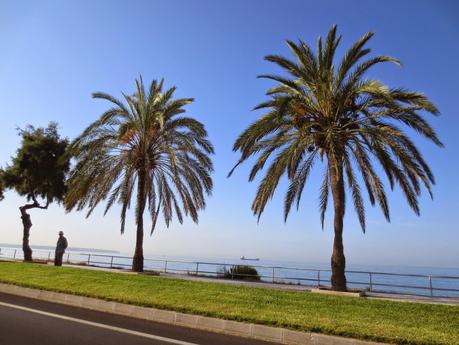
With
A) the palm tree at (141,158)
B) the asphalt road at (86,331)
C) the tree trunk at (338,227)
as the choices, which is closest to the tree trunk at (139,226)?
the palm tree at (141,158)

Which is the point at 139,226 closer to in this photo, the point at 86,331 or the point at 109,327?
the point at 109,327

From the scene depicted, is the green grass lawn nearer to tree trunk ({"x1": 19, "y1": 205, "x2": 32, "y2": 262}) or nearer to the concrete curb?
the concrete curb

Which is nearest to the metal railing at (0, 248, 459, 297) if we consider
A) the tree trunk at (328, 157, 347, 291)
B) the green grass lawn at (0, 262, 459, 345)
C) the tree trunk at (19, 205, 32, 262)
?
the tree trunk at (328, 157, 347, 291)

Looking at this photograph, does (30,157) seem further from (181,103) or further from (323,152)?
(323,152)

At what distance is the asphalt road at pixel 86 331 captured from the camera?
21.9 feet

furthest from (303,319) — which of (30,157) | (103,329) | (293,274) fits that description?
(30,157)

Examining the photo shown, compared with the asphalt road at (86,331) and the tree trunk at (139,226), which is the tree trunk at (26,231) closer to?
the tree trunk at (139,226)

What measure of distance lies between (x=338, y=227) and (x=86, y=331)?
10326 millimetres

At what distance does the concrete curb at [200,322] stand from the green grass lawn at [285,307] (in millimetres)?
265

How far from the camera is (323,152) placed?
1636 cm

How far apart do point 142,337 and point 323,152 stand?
11231 millimetres

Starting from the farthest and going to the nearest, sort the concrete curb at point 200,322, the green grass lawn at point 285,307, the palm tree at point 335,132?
the palm tree at point 335,132 → the green grass lawn at point 285,307 → the concrete curb at point 200,322

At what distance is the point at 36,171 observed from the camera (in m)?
26.1

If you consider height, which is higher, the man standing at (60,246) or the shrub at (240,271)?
the man standing at (60,246)
